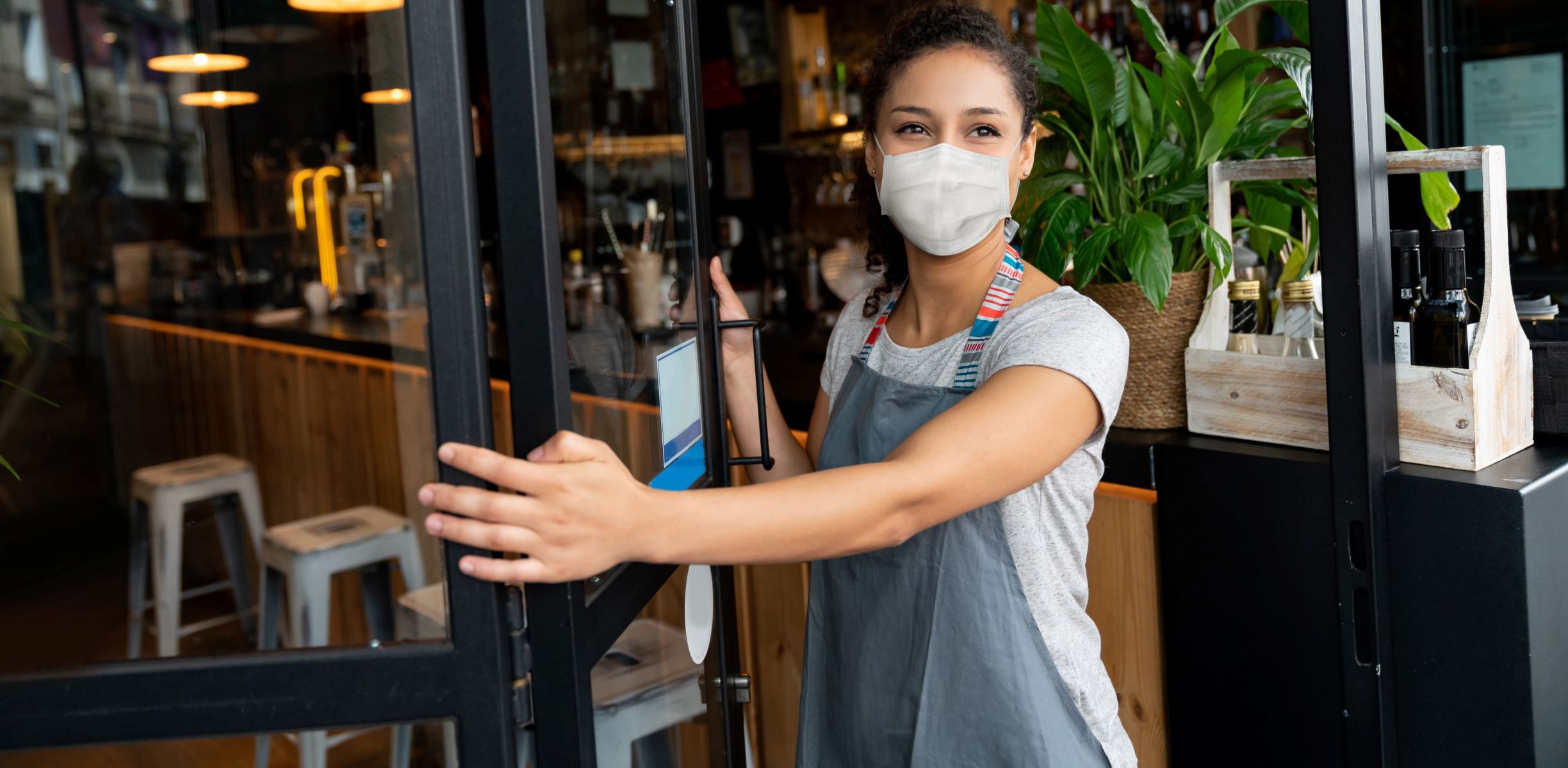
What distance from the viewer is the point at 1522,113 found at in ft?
11.0

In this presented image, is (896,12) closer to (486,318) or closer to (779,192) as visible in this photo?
(486,318)

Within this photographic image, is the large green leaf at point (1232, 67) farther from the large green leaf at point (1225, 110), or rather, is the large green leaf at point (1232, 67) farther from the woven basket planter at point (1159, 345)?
the woven basket planter at point (1159, 345)

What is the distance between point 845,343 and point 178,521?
117 cm

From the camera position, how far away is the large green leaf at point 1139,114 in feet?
5.60

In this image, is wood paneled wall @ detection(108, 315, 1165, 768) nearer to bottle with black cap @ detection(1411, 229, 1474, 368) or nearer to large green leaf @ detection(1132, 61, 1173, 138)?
bottle with black cap @ detection(1411, 229, 1474, 368)

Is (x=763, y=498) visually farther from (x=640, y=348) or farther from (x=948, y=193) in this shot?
(x=948, y=193)

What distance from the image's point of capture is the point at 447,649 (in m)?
0.91

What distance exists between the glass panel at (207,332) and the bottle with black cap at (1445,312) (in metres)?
1.18

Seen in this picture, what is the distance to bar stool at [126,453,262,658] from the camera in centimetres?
151

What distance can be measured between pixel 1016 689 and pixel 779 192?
3.94 meters

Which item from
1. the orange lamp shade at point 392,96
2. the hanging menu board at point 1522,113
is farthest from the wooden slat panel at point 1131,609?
the hanging menu board at point 1522,113

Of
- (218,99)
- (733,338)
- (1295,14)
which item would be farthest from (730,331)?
(218,99)

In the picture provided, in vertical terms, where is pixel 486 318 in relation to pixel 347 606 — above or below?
above

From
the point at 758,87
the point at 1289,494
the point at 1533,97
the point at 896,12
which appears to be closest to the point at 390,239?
the point at 896,12
